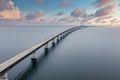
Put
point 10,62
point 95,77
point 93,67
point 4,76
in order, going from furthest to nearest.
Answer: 1. point 93,67
2. point 95,77
3. point 10,62
4. point 4,76

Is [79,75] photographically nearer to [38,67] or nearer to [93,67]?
[93,67]

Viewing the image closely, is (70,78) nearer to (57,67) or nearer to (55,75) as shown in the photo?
(55,75)

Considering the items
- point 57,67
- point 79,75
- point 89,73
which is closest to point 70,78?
point 79,75

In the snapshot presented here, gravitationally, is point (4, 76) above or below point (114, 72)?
above

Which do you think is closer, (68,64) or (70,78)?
(70,78)

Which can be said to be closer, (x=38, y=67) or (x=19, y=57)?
(x=19, y=57)

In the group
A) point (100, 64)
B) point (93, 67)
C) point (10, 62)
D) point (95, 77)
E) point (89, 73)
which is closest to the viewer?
point (10, 62)

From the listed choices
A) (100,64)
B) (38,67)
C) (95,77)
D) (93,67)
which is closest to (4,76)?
(38,67)

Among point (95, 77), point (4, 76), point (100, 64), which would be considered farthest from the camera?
point (100, 64)

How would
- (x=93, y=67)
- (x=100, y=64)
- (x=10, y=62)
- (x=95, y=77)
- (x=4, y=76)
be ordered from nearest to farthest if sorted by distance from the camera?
1. (x=4, y=76)
2. (x=10, y=62)
3. (x=95, y=77)
4. (x=93, y=67)
5. (x=100, y=64)
